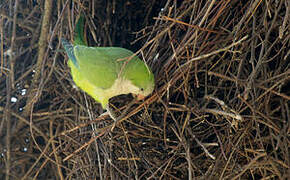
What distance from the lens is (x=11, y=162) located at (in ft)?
5.45

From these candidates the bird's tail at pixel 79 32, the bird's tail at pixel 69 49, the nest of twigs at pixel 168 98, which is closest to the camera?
the nest of twigs at pixel 168 98

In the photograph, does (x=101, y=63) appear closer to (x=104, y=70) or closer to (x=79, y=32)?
(x=104, y=70)

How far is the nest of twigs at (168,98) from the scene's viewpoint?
1.28m

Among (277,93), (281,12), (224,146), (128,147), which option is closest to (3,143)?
(128,147)

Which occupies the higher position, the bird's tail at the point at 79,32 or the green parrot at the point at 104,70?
the bird's tail at the point at 79,32

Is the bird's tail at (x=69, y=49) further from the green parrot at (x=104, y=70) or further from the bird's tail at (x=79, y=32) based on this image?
the bird's tail at (x=79, y=32)

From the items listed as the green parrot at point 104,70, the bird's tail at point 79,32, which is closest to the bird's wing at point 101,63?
the green parrot at point 104,70

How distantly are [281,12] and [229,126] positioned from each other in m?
0.50

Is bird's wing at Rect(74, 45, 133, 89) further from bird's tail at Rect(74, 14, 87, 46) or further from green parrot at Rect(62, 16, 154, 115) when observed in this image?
bird's tail at Rect(74, 14, 87, 46)

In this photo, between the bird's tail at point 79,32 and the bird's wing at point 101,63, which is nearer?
the bird's wing at point 101,63

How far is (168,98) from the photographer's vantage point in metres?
1.35

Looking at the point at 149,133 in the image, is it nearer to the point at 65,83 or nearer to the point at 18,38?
the point at 65,83

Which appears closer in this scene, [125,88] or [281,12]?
[281,12]

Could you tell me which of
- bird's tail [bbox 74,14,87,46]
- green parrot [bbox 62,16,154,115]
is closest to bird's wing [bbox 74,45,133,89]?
green parrot [bbox 62,16,154,115]
